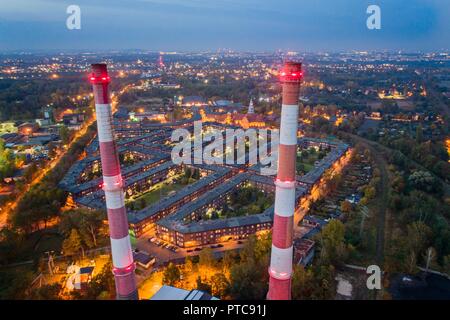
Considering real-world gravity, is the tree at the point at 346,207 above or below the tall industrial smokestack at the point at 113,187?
below

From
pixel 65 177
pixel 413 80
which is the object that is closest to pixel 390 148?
pixel 65 177

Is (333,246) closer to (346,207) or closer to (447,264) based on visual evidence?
(447,264)

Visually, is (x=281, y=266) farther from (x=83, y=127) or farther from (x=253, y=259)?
(x=83, y=127)

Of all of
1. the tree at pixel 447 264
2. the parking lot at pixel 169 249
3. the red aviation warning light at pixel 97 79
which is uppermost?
the red aviation warning light at pixel 97 79

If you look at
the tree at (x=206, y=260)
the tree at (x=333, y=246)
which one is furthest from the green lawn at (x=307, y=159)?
the tree at (x=206, y=260)

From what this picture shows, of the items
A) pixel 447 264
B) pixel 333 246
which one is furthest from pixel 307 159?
pixel 447 264

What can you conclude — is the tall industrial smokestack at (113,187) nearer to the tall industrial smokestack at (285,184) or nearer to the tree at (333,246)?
the tall industrial smokestack at (285,184)
